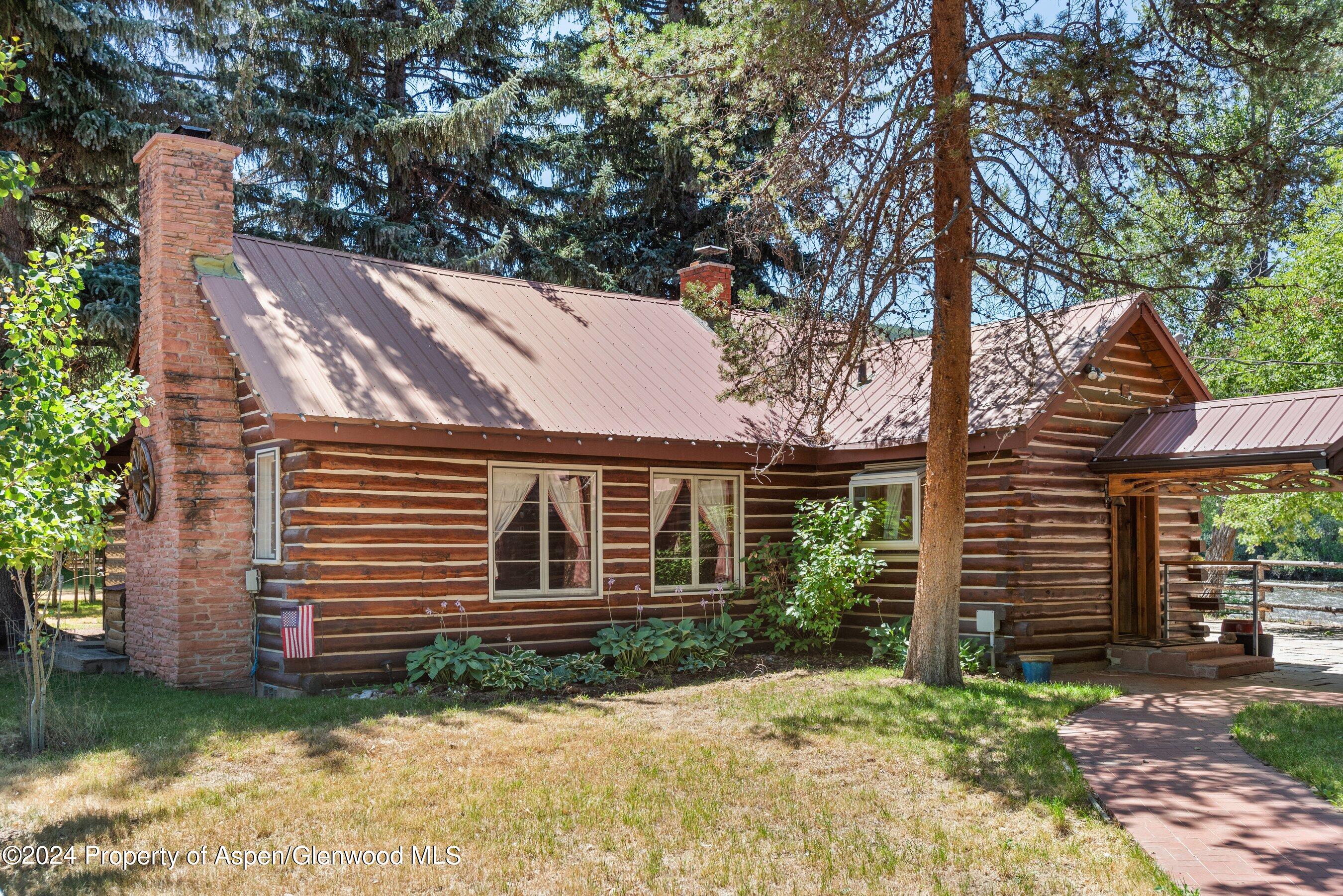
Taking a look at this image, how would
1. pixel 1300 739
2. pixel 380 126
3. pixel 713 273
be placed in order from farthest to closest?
pixel 380 126
pixel 713 273
pixel 1300 739

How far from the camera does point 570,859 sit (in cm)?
569

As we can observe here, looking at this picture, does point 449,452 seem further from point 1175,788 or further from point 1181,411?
point 1181,411

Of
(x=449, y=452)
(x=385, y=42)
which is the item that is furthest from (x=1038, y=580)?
(x=385, y=42)

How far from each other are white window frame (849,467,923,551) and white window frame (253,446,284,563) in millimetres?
7148

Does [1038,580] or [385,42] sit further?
[385,42]

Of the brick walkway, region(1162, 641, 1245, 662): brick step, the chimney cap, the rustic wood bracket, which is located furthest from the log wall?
the chimney cap

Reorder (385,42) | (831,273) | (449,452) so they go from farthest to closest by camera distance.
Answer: (385,42) < (449,452) < (831,273)

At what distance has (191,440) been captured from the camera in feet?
39.3

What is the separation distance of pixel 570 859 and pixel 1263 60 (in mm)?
9360

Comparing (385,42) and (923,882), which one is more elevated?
(385,42)

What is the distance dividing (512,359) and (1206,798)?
916 centimetres

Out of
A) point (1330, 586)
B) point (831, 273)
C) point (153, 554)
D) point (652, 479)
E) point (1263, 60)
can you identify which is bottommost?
point (1330, 586)

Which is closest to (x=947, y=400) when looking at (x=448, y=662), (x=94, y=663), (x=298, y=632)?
(x=448, y=662)

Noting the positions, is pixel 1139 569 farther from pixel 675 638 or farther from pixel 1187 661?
pixel 675 638
